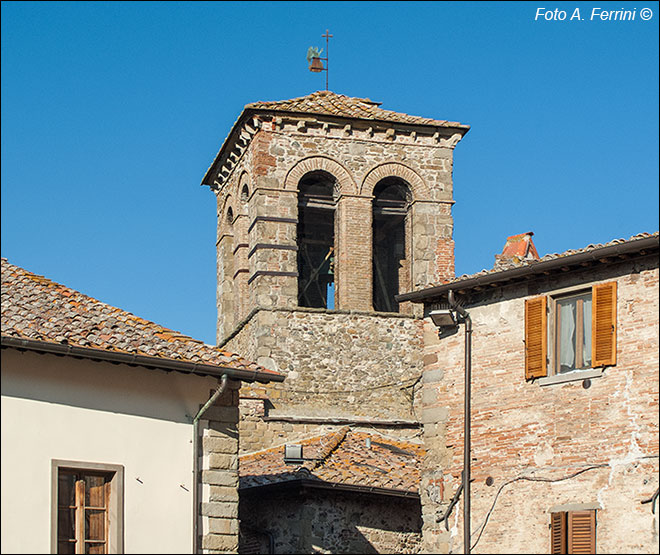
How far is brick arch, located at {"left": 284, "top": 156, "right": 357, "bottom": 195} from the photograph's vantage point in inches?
1175

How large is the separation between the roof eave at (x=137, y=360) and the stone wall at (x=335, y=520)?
4912 mm

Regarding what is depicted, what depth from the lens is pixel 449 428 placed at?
2106 centimetres

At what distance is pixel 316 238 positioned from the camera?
103 feet

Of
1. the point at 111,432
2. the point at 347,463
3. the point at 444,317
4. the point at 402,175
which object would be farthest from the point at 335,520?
the point at 402,175

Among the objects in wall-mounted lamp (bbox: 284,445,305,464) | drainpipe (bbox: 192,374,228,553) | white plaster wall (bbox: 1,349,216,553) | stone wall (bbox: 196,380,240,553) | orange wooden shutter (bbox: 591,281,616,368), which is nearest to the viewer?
white plaster wall (bbox: 1,349,216,553)

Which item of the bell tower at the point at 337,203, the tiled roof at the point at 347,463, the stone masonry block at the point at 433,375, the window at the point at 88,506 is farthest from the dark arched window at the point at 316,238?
the window at the point at 88,506

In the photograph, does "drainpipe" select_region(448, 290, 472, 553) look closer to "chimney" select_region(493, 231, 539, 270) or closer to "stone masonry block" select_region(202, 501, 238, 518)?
"stone masonry block" select_region(202, 501, 238, 518)

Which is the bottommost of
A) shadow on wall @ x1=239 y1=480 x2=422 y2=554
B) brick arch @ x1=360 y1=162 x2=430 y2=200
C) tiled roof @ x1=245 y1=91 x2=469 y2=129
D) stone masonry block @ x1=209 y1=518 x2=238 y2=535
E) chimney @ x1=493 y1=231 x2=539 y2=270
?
shadow on wall @ x1=239 y1=480 x2=422 y2=554

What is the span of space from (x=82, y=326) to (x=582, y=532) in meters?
6.22

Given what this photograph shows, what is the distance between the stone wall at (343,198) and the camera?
29.4 m

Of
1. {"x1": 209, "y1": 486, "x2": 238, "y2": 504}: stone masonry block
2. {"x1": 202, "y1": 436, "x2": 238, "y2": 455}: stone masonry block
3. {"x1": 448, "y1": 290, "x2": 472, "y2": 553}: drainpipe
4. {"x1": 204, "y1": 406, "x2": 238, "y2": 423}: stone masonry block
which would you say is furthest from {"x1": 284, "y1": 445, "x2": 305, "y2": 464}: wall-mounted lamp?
{"x1": 209, "y1": 486, "x2": 238, "y2": 504}: stone masonry block

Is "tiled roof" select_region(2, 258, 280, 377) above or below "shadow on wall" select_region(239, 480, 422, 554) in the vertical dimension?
above

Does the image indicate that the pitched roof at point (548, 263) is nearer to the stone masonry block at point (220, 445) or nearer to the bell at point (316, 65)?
the stone masonry block at point (220, 445)

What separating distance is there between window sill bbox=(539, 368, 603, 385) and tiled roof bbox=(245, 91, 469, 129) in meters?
10.9
